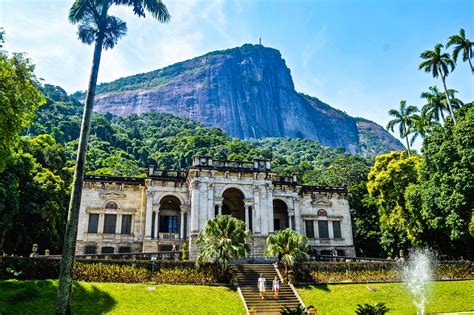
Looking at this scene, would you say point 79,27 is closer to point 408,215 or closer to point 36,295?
point 36,295

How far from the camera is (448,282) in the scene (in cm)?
2811

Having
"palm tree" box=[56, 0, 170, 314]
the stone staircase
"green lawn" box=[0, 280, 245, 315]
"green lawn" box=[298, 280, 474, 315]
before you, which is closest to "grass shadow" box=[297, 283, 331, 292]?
"green lawn" box=[298, 280, 474, 315]

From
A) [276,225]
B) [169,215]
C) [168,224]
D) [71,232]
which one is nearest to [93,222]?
[168,224]

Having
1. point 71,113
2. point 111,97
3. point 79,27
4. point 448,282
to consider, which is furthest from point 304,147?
point 79,27

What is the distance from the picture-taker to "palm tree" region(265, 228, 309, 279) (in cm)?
2706

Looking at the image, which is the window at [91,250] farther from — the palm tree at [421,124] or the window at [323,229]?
the palm tree at [421,124]

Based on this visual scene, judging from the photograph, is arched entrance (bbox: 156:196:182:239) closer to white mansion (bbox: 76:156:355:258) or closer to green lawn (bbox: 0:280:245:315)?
white mansion (bbox: 76:156:355:258)

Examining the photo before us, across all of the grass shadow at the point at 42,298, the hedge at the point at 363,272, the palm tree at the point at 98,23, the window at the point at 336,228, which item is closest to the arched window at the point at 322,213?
the window at the point at 336,228

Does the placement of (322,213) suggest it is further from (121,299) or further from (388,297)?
(121,299)

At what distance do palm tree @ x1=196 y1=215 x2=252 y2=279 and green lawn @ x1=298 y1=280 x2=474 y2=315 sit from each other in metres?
5.02

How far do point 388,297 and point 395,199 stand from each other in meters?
17.2

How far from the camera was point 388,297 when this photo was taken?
84.2ft

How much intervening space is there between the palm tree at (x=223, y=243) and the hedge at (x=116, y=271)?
3.12 ft

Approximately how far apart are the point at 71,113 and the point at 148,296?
103 metres
